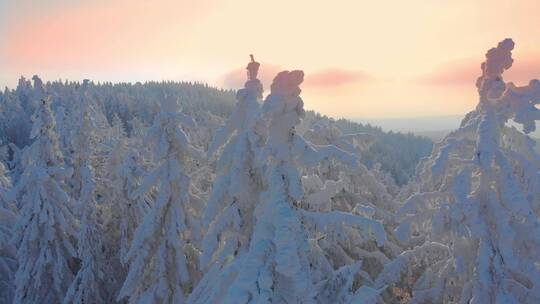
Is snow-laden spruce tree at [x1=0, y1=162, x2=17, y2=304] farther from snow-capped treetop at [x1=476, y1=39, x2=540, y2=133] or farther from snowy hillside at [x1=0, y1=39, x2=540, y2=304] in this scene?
snow-capped treetop at [x1=476, y1=39, x2=540, y2=133]

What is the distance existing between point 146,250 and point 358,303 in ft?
30.2

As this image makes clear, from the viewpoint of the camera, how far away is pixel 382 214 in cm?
1519

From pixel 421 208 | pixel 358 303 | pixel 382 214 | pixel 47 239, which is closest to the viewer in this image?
Result: pixel 358 303

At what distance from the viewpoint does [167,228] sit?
51.3 ft

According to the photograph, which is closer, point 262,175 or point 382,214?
point 262,175

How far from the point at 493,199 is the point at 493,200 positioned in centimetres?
2

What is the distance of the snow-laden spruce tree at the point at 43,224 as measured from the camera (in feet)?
70.8

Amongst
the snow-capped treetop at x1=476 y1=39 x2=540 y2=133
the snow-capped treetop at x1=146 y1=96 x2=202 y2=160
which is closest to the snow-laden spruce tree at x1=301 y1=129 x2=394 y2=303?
the snow-capped treetop at x1=476 y1=39 x2=540 y2=133

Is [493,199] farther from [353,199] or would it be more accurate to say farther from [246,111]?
[353,199]

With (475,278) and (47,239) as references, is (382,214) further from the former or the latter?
(47,239)

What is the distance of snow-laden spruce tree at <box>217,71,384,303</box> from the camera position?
8133 millimetres

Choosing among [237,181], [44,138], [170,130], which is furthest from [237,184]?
[44,138]

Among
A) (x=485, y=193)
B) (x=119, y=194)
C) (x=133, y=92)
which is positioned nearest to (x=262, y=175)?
(x=485, y=193)

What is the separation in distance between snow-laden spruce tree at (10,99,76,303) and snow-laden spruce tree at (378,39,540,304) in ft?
55.0
